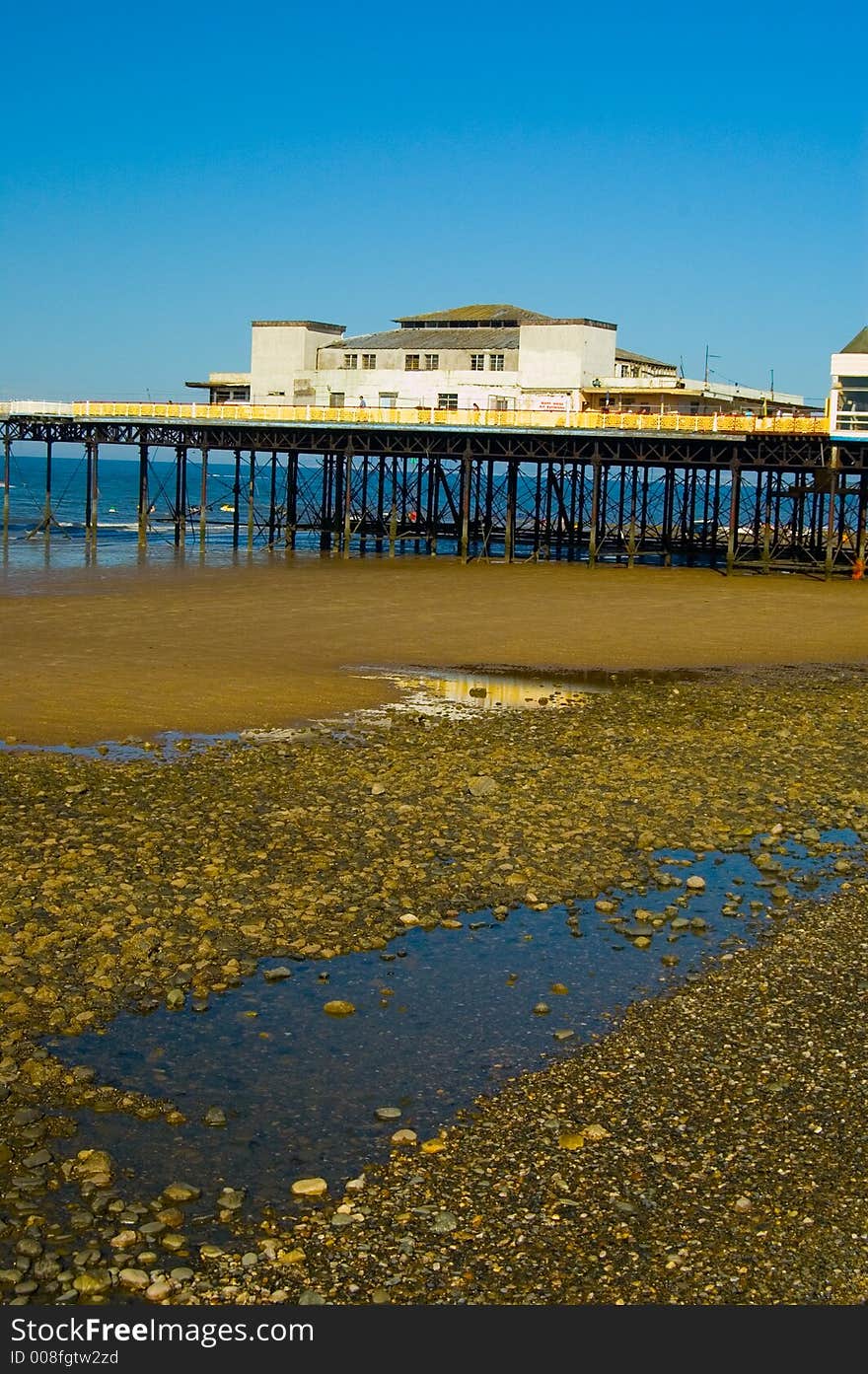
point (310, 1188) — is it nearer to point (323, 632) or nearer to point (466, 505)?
point (323, 632)

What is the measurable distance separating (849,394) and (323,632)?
23.3m

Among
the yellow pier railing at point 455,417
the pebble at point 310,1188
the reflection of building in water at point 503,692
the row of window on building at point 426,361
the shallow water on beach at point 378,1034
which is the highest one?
the row of window on building at point 426,361

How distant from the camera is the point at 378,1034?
953 centimetres

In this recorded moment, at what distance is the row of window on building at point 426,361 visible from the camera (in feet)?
176

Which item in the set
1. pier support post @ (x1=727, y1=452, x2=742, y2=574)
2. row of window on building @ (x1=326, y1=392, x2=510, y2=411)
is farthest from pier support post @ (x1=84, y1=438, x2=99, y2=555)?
pier support post @ (x1=727, y1=452, x2=742, y2=574)

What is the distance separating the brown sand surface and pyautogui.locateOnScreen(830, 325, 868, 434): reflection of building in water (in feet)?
16.2

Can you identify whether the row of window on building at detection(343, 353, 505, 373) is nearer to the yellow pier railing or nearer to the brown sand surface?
the yellow pier railing

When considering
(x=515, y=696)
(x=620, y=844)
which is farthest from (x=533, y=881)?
(x=515, y=696)

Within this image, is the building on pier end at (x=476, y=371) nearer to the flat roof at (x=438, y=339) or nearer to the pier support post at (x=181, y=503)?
the flat roof at (x=438, y=339)

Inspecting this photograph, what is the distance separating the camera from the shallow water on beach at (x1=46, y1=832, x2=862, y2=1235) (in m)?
8.01

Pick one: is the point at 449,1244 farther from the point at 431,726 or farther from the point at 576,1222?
the point at 431,726

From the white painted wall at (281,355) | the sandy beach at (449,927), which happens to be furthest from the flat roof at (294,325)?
the sandy beach at (449,927)

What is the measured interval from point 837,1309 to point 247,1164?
3.06 metres

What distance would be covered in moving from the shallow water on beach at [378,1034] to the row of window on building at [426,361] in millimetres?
43211
